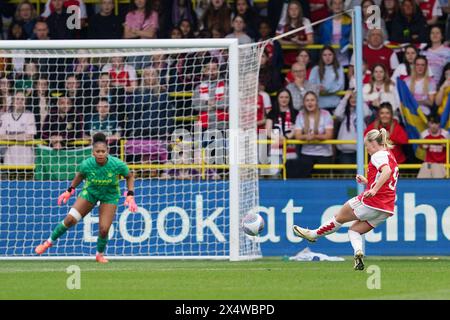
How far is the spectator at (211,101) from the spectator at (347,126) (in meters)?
1.99

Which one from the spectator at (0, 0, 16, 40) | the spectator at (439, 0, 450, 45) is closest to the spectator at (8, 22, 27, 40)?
the spectator at (0, 0, 16, 40)

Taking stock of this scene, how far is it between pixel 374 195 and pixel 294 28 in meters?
A: 6.71

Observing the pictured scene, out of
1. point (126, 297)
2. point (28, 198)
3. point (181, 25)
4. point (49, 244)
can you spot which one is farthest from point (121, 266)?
point (181, 25)

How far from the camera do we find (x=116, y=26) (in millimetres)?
21266

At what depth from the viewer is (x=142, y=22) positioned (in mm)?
21328

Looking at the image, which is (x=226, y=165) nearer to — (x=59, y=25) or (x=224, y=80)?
(x=224, y=80)

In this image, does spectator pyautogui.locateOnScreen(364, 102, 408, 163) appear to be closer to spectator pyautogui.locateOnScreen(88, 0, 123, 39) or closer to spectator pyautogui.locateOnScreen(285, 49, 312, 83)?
spectator pyautogui.locateOnScreen(285, 49, 312, 83)

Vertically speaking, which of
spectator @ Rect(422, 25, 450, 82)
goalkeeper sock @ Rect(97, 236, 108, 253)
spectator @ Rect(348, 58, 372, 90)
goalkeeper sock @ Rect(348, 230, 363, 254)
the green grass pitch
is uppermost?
spectator @ Rect(422, 25, 450, 82)

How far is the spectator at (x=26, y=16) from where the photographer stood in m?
21.5

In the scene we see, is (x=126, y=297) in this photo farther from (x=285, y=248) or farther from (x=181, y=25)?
(x=181, y=25)

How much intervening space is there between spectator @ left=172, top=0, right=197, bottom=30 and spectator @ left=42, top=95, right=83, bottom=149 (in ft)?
10.0

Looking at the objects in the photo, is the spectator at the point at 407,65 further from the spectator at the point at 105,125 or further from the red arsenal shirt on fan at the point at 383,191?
the red arsenal shirt on fan at the point at 383,191

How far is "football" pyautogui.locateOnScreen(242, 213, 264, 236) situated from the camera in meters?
15.9

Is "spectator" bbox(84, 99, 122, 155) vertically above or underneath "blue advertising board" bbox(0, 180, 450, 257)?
above
